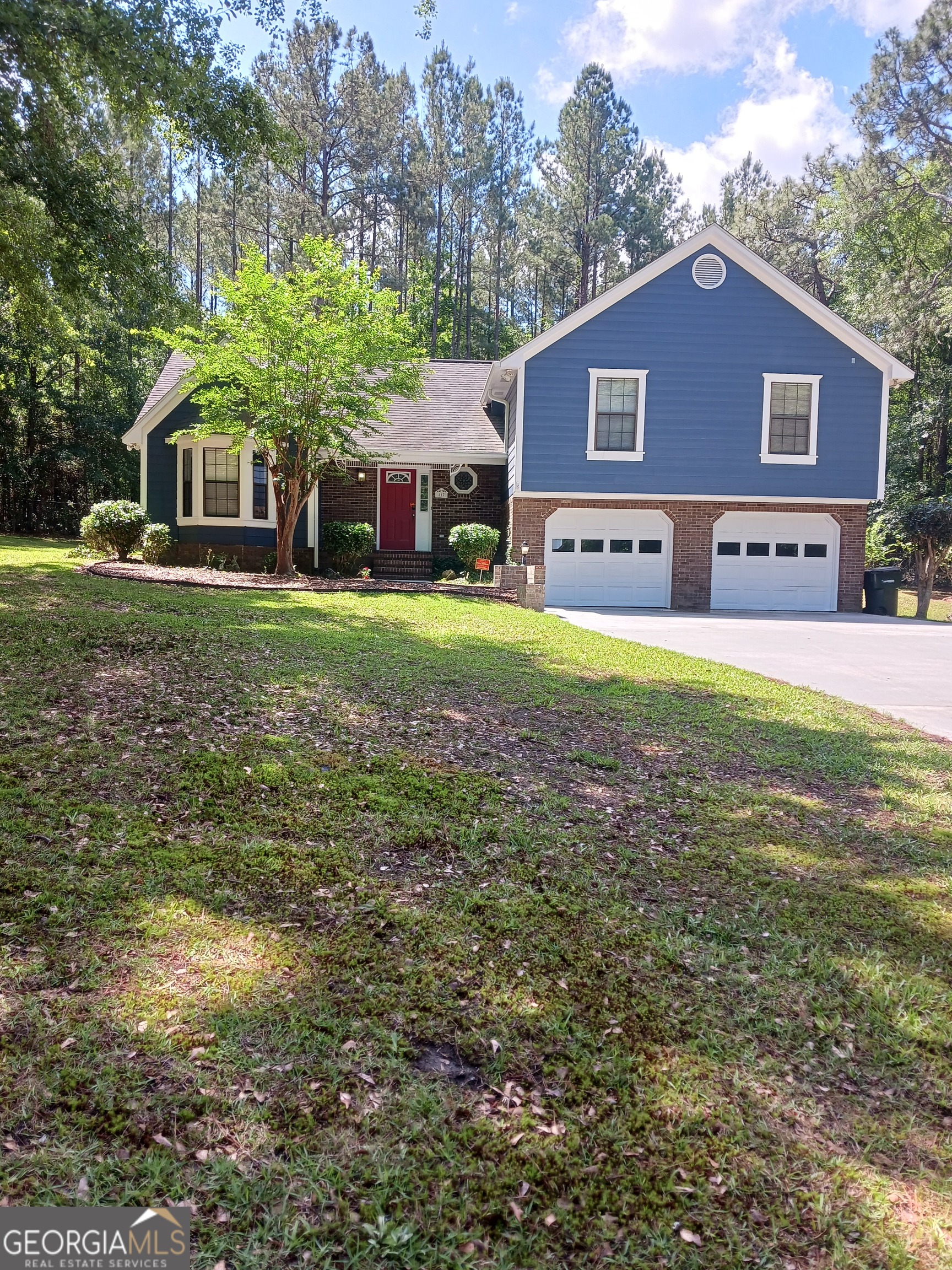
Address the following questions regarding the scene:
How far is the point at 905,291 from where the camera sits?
22875 mm

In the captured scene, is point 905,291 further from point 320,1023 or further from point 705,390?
point 320,1023

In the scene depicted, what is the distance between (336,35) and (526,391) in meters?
24.7

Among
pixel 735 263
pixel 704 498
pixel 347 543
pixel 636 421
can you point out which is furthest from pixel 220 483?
pixel 735 263

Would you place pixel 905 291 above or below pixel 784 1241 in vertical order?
above

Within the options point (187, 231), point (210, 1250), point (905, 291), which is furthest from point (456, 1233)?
point (187, 231)

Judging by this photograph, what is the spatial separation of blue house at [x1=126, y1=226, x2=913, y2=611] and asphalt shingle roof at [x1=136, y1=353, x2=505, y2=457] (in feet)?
2.21

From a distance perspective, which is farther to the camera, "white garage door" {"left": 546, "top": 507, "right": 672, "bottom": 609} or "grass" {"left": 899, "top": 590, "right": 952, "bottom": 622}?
"grass" {"left": 899, "top": 590, "right": 952, "bottom": 622}

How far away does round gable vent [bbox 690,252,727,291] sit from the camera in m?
16.1

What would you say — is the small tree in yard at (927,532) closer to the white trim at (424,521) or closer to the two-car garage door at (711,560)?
the two-car garage door at (711,560)

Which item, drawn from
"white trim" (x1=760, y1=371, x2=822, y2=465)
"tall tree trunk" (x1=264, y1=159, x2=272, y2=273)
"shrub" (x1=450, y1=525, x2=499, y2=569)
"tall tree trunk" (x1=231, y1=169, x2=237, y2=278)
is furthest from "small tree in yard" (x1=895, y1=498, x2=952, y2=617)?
"tall tree trunk" (x1=231, y1=169, x2=237, y2=278)

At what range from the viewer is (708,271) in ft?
53.1

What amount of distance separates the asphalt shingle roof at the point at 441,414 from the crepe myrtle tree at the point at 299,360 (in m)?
2.55

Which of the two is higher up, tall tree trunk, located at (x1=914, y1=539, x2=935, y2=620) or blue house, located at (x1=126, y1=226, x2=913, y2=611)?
blue house, located at (x1=126, y1=226, x2=913, y2=611)

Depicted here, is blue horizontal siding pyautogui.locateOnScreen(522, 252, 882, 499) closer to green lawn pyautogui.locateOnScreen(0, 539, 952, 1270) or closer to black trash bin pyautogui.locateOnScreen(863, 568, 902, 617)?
black trash bin pyautogui.locateOnScreen(863, 568, 902, 617)
